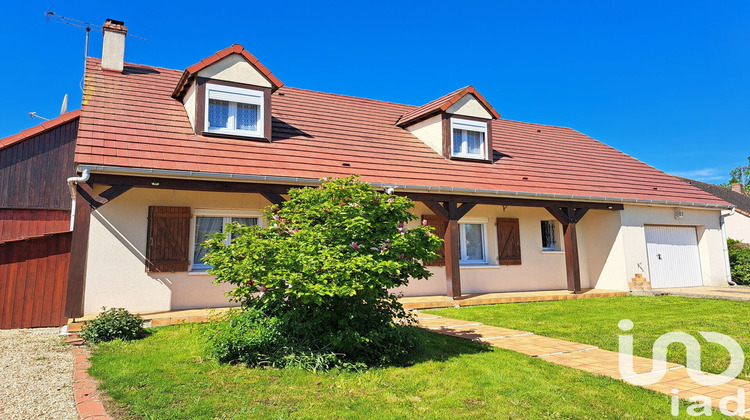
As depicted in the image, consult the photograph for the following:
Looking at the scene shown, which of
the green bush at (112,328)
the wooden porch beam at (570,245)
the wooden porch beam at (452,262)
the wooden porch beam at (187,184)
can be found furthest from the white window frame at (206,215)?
the wooden porch beam at (570,245)

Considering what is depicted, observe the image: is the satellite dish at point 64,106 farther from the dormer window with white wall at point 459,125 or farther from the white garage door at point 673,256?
the white garage door at point 673,256

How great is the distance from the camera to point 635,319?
8055 millimetres

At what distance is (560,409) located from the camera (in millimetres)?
3480

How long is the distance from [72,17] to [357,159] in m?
8.65

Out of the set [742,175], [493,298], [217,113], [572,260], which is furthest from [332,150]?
[742,175]

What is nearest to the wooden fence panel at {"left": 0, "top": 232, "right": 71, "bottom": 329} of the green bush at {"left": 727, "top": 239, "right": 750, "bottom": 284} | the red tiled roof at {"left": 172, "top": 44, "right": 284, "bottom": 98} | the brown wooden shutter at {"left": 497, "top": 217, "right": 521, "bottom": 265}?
the red tiled roof at {"left": 172, "top": 44, "right": 284, "bottom": 98}

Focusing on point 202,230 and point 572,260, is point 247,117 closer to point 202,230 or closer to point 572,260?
point 202,230

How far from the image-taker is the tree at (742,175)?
58.5m

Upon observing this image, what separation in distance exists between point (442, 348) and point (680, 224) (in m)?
12.2

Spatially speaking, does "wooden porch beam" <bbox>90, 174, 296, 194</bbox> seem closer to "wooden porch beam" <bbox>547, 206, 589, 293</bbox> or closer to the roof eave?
the roof eave

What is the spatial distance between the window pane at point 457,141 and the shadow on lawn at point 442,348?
288 inches

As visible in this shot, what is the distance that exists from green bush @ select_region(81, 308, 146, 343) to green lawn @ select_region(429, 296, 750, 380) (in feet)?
18.0

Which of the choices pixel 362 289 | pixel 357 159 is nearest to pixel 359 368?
pixel 362 289

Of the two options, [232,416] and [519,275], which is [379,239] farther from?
[519,275]
